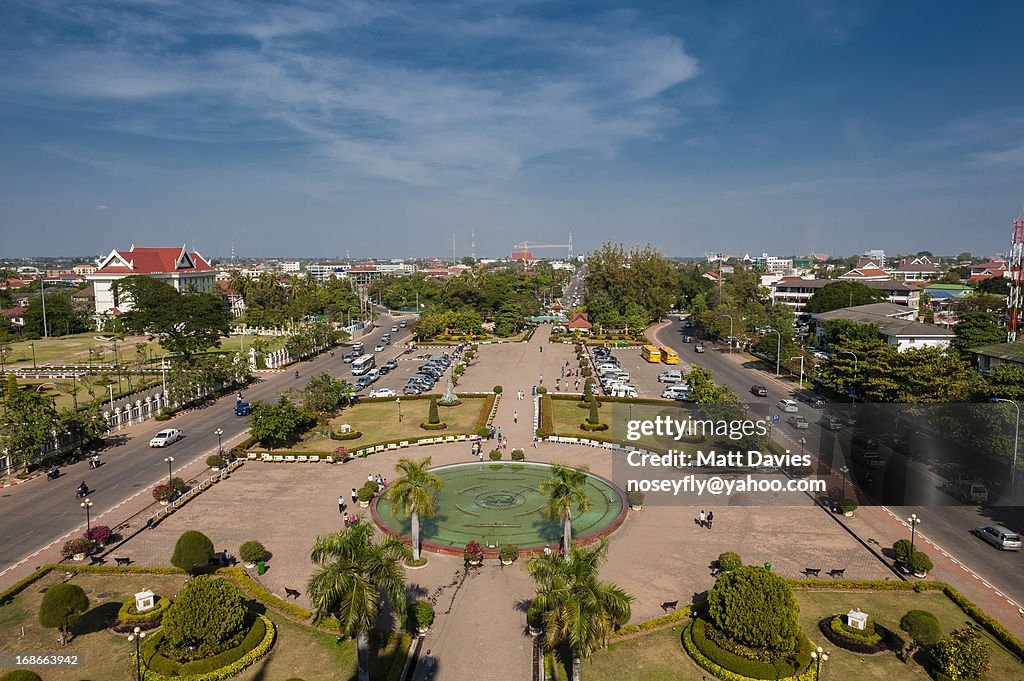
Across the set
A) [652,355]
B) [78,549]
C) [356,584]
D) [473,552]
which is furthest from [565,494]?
[652,355]

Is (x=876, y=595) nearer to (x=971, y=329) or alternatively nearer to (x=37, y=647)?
(x=37, y=647)

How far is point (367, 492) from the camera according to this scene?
1335 inches

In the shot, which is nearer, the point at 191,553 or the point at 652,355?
the point at 191,553

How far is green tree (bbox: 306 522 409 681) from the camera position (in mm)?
18672

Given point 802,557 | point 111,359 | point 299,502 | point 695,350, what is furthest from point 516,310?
point 802,557

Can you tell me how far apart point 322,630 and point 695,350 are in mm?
74952

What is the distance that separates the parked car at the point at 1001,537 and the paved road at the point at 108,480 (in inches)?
1755

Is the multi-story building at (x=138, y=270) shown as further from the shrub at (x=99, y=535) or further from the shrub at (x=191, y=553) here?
the shrub at (x=191, y=553)

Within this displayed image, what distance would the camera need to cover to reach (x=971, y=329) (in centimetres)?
6481

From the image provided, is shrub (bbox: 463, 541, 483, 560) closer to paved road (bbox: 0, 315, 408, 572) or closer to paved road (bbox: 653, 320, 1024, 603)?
paved road (bbox: 0, 315, 408, 572)

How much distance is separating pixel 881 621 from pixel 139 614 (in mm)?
27597

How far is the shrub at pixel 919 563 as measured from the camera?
25984 millimetres

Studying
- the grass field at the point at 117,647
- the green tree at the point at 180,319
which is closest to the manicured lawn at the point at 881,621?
the grass field at the point at 117,647

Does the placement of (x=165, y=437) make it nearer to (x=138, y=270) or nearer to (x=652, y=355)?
(x=652, y=355)
